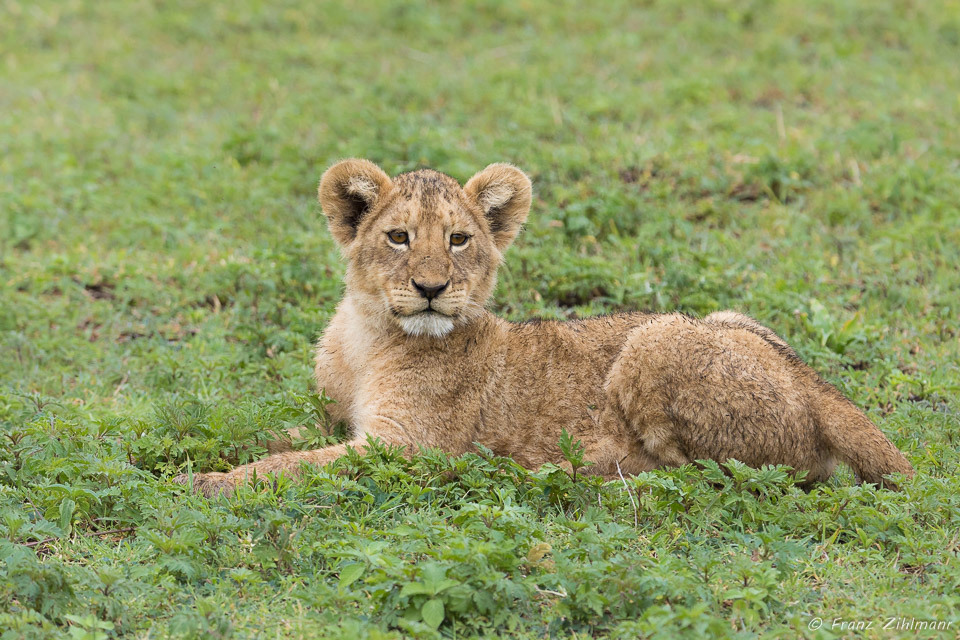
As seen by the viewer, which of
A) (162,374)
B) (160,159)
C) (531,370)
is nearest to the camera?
(531,370)

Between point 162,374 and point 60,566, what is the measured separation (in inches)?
122

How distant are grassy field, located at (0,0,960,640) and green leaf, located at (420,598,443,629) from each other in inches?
0.4

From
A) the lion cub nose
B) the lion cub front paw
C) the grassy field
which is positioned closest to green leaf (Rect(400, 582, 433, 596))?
the grassy field

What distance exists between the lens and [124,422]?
672 centimetres

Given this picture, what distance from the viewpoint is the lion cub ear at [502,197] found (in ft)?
23.0

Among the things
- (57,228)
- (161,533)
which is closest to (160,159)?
(57,228)

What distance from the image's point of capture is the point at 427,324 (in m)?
6.57

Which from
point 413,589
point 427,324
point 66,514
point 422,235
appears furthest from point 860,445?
point 66,514

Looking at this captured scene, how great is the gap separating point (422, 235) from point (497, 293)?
8.91 feet

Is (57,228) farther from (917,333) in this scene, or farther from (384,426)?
(917,333)

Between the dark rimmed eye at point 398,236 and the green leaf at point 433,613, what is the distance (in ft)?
8.76

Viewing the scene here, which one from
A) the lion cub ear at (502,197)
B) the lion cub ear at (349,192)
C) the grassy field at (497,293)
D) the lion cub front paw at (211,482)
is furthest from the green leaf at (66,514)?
the lion cub ear at (502,197)

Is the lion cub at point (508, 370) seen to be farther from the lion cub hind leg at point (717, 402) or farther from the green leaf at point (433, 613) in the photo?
the green leaf at point (433, 613)

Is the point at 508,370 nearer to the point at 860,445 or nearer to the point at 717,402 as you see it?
the point at 717,402
